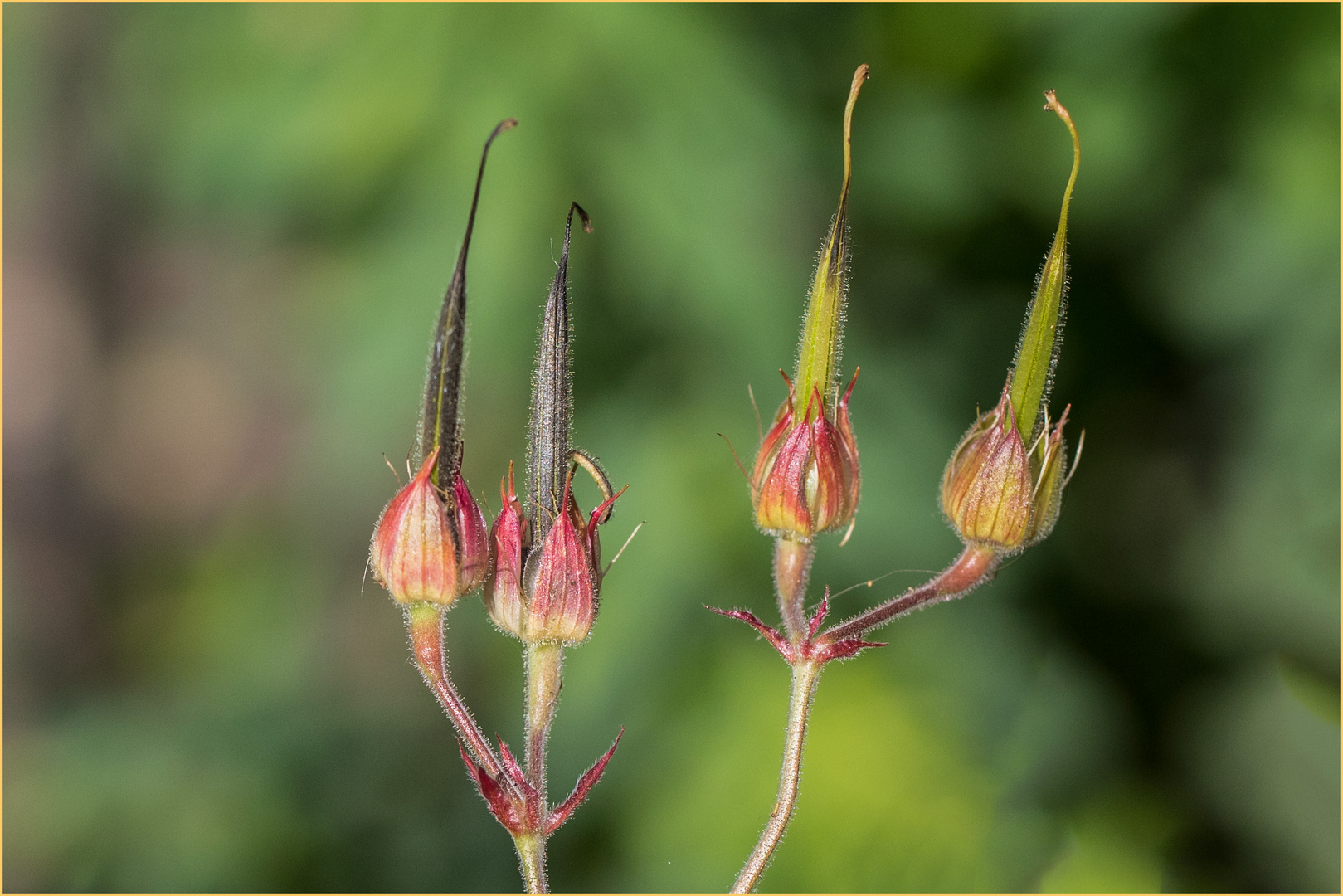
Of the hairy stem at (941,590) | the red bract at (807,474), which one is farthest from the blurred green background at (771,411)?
the hairy stem at (941,590)

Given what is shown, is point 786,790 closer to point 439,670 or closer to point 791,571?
point 791,571

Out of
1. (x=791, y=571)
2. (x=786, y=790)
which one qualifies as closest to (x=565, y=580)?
(x=791, y=571)

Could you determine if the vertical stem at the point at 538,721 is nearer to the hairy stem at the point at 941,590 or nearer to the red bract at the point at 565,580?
the red bract at the point at 565,580

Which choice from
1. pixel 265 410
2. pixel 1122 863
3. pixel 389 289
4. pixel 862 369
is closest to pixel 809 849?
pixel 1122 863

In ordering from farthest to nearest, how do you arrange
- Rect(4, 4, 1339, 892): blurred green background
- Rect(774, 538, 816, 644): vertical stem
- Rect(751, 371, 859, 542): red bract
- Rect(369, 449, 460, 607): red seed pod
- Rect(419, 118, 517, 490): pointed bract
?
Rect(4, 4, 1339, 892): blurred green background < Rect(774, 538, 816, 644): vertical stem < Rect(751, 371, 859, 542): red bract < Rect(369, 449, 460, 607): red seed pod < Rect(419, 118, 517, 490): pointed bract

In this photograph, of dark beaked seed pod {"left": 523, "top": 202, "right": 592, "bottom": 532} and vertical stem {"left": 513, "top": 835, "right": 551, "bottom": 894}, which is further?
vertical stem {"left": 513, "top": 835, "right": 551, "bottom": 894}

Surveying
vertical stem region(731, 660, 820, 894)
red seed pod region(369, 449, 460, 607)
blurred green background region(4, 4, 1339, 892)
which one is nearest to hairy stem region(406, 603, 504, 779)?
red seed pod region(369, 449, 460, 607)

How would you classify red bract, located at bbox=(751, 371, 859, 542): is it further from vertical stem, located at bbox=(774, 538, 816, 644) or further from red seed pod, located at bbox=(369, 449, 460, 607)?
red seed pod, located at bbox=(369, 449, 460, 607)

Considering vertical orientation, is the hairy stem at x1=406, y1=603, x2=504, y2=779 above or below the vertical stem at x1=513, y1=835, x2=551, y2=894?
above
